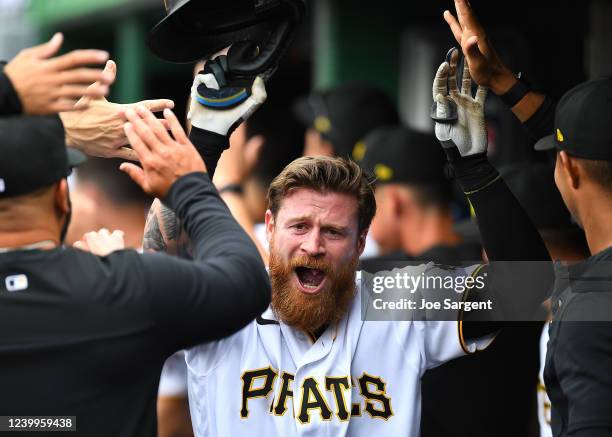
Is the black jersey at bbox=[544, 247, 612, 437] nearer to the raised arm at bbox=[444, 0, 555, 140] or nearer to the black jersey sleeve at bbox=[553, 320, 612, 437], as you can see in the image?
the black jersey sleeve at bbox=[553, 320, 612, 437]

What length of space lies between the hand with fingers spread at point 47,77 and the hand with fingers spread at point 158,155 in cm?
21

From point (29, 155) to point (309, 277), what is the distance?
130 centimetres

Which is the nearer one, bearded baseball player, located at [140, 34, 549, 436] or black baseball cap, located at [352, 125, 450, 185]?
bearded baseball player, located at [140, 34, 549, 436]

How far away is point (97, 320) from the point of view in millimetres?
2275

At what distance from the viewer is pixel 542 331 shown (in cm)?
408

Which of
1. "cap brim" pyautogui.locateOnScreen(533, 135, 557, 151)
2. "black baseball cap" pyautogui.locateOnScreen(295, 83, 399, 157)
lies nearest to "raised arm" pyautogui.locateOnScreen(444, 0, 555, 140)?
"cap brim" pyautogui.locateOnScreen(533, 135, 557, 151)

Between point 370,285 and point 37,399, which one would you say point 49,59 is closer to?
point 37,399

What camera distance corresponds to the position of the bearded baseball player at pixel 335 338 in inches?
119

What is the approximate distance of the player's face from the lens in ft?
10.6

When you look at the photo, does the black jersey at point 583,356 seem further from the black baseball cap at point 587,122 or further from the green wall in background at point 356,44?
the green wall in background at point 356,44

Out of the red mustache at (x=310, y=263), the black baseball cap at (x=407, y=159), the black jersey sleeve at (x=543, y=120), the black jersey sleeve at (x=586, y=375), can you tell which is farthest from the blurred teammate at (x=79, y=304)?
the black baseball cap at (x=407, y=159)

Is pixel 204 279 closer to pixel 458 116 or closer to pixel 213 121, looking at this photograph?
pixel 213 121

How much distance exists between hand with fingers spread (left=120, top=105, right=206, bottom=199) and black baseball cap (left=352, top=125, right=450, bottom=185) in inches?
113

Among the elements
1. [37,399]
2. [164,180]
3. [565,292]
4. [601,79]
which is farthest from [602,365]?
[37,399]
